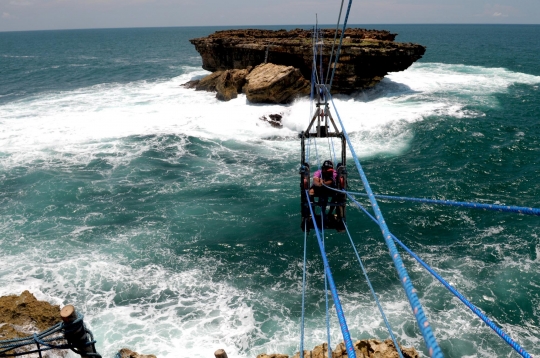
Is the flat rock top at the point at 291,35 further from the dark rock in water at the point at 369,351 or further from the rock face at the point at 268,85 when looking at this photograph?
the dark rock in water at the point at 369,351

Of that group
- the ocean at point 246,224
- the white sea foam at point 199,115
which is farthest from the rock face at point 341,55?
the ocean at point 246,224

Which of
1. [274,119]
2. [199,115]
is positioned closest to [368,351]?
[274,119]

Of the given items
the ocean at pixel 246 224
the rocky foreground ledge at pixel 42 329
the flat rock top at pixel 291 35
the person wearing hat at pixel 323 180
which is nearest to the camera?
the rocky foreground ledge at pixel 42 329

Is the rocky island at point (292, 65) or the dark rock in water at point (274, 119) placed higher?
the rocky island at point (292, 65)

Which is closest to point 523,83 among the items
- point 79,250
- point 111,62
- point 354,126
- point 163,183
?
point 354,126

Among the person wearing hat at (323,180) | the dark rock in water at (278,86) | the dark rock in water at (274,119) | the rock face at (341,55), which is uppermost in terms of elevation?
the rock face at (341,55)

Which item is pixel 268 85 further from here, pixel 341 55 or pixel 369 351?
pixel 369 351
